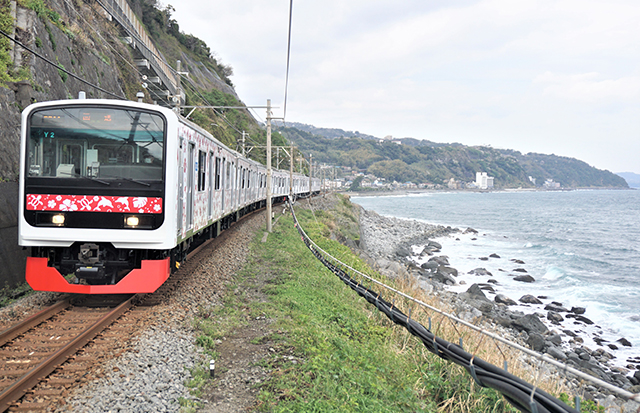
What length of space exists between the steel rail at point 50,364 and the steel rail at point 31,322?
0.77 meters

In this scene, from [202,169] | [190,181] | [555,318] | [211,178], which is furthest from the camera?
[555,318]

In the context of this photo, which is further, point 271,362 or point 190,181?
point 190,181

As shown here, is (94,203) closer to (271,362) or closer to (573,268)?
(271,362)

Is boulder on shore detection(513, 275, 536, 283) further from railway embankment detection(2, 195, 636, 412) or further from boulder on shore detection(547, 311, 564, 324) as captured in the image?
railway embankment detection(2, 195, 636, 412)


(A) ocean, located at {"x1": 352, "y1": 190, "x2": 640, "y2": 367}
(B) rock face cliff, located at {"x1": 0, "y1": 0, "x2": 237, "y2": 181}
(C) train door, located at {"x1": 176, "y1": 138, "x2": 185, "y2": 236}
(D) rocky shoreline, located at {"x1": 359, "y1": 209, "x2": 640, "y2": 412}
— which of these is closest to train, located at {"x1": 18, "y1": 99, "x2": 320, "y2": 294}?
(C) train door, located at {"x1": 176, "y1": 138, "x2": 185, "y2": 236}

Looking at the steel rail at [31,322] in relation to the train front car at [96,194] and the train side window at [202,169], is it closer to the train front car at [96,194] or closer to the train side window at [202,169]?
the train front car at [96,194]

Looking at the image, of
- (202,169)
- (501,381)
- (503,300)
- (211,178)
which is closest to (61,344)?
(501,381)

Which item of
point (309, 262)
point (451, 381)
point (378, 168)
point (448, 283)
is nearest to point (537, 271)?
point (448, 283)

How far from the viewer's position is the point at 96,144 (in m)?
6.30

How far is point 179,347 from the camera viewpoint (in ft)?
16.9

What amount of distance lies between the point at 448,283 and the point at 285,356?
20.2m

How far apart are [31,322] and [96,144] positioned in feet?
8.47

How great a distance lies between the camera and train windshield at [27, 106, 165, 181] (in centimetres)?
616

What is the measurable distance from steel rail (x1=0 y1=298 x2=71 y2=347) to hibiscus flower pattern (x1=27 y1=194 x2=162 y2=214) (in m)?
1.41
